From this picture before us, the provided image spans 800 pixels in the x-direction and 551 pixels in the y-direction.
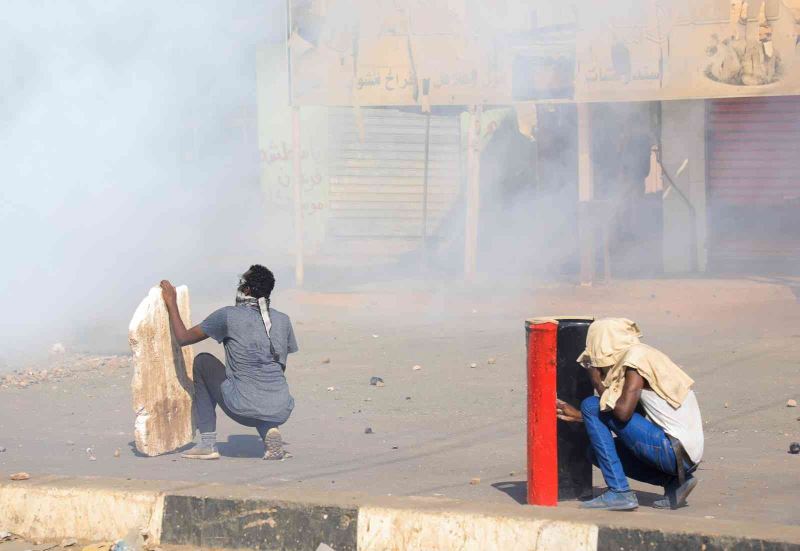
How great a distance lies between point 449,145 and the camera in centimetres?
1717

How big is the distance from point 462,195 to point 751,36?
6585 mm

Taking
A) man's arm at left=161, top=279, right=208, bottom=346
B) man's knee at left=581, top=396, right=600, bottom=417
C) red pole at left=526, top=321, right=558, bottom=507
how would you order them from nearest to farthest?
red pole at left=526, top=321, right=558, bottom=507
man's knee at left=581, top=396, right=600, bottom=417
man's arm at left=161, top=279, right=208, bottom=346

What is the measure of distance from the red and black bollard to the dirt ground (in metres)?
0.14

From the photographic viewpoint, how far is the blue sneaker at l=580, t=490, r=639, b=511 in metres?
4.44

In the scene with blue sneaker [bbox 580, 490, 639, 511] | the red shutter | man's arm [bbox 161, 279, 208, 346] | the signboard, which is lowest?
blue sneaker [bbox 580, 490, 639, 511]

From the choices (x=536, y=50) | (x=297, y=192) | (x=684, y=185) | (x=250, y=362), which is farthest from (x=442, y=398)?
(x=684, y=185)

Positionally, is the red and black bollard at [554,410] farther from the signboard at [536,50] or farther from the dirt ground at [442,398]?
the signboard at [536,50]

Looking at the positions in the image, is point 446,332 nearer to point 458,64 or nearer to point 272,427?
point 458,64

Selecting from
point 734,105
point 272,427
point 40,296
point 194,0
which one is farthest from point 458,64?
point 272,427

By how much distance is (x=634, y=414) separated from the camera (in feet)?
14.8

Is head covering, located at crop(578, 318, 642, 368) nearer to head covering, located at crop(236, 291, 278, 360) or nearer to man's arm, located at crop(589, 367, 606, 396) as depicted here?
man's arm, located at crop(589, 367, 606, 396)

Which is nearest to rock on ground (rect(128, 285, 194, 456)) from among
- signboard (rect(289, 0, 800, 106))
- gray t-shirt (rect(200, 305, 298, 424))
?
gray t-shirt (rect(200, 305, 298, 424))

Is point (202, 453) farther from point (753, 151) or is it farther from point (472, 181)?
point (753, 151)

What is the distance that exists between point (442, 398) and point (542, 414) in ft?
10.1
